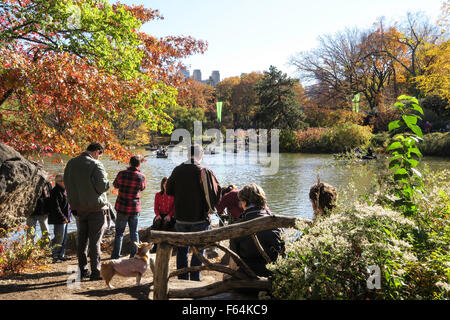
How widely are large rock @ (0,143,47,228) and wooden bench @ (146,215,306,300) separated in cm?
312

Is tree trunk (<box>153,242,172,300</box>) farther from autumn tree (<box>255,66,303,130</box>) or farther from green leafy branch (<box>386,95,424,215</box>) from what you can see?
autumn tree (<box>255,66,303,130</box>)

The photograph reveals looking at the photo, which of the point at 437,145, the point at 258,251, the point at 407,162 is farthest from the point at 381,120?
the point at 258,251

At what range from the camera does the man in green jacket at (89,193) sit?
4.80 metres

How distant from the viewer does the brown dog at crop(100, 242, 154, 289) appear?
181 inches

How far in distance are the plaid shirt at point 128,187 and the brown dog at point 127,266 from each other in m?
1.06

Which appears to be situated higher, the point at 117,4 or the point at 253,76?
the point at 253,76

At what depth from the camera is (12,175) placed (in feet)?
17.1

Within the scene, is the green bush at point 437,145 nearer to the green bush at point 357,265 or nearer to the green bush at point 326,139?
the green bush at point 326,139

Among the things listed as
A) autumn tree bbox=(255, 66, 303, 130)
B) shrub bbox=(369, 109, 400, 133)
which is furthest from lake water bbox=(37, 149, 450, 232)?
autumn tree bbox=(255, 66, 303, 130)

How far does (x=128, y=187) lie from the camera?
18.4 feet

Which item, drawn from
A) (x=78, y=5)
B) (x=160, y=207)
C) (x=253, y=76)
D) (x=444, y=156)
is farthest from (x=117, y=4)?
(x=253, y=76)

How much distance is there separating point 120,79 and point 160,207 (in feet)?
9.29

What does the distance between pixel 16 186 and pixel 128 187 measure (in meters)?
1.42
